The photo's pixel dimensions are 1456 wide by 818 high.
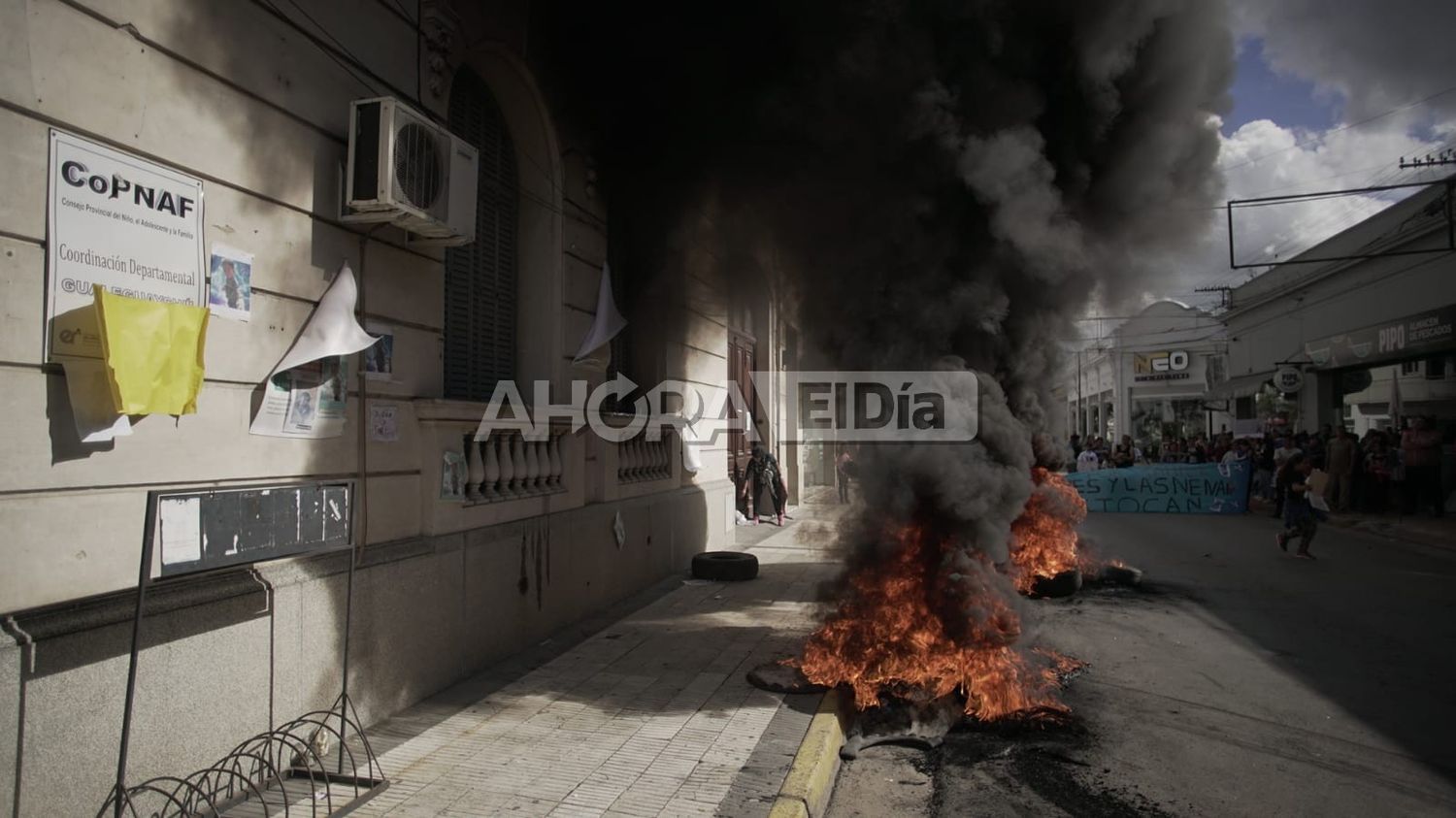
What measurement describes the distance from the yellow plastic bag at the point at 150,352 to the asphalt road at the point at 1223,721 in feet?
12.0

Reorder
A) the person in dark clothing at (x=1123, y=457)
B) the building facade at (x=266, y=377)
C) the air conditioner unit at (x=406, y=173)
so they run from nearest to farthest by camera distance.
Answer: the building facade at (x=266, y=377), the air conditioner unit at (x=406, y=173), the person in dark clothing at (x=1123, y=457)

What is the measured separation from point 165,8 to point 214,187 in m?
0.77

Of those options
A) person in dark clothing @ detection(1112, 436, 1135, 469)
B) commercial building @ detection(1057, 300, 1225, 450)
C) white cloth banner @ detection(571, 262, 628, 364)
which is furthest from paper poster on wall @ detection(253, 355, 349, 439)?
commercial building @ detection(1057, 300, 1225, 450)

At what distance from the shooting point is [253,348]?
4031 millimetres

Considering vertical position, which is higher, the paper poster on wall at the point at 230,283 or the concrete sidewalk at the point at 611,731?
the paper poster on wall at the point at 230,283

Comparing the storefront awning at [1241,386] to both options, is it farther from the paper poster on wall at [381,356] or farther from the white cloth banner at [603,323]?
the paper poster on wall at [381,356]

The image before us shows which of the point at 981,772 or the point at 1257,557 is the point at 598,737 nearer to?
the point at 981,772

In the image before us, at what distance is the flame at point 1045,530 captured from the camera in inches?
289

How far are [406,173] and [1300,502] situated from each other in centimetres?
1210

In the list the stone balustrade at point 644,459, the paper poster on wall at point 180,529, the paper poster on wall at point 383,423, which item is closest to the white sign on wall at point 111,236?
the paper poster on wall at point 180,529

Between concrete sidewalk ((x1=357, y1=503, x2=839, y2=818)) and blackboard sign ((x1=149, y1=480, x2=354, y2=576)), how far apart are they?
127 cm

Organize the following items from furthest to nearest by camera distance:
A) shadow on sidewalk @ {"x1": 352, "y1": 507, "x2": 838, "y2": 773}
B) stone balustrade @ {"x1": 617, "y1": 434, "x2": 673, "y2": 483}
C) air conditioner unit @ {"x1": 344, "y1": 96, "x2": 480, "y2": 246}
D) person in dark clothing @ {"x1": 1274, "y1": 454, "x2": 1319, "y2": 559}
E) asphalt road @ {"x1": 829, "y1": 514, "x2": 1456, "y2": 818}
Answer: person in dark clothing @ {"x1": 1274, "y1": 454, "x2": 1319, "y2": 559}, stone balustrade @ {"x1": 617, "y1": 434, "x2": 673, "y2": 483}, shadow on sidewalk @ {"x1": 352, "y1": 507, "x2": 838, "y2": 773}, air conditioner unit @ {"x1": 344, "y1": 96, "x2": 480, "y2": 246}, asphalt road @ {"x1": 829, "y1": 514, "x2": 1456, "y2": 818}

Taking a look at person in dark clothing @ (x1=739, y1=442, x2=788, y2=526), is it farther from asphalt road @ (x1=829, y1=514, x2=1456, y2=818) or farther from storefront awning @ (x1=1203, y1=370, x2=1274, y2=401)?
storefront awning @ (x1=1203, y1=370, x2=1274, y2=401)

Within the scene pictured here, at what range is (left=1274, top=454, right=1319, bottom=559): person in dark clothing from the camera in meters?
10.9
